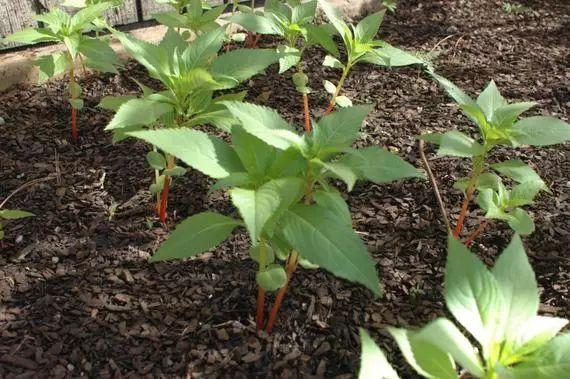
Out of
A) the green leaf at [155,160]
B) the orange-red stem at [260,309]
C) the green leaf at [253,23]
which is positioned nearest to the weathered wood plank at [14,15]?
the green leaf at [253,23]

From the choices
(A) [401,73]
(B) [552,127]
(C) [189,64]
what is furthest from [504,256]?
(A) [401,73]

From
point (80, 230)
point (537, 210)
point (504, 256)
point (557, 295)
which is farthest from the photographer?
point (537, 210)

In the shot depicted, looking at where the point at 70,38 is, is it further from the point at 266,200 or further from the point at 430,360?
the point at 430,360

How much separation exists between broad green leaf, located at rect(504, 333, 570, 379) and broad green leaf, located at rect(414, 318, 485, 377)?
70mm

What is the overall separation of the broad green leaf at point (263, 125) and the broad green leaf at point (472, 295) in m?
0.49

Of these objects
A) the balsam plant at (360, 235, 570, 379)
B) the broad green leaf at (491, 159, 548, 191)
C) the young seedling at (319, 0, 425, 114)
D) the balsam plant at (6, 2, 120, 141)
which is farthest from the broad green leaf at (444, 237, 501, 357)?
the balsam plant at (6, 2, 120, 141)

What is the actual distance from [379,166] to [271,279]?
0.44 m

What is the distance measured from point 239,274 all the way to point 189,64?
762 mm

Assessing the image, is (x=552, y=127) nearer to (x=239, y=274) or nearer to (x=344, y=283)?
(x=344, y=283)

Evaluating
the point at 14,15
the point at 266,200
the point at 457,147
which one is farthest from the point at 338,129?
the point at 14,15

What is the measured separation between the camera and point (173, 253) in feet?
5.10

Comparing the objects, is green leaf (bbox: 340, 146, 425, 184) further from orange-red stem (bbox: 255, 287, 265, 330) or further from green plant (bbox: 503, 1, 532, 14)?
green plant (bbox: 503, 1, 532, 14)

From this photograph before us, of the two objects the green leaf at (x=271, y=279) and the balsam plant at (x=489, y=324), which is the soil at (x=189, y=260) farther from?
the balsam plant at (x=489, y=324)

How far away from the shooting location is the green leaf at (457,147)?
1891 millimetres
